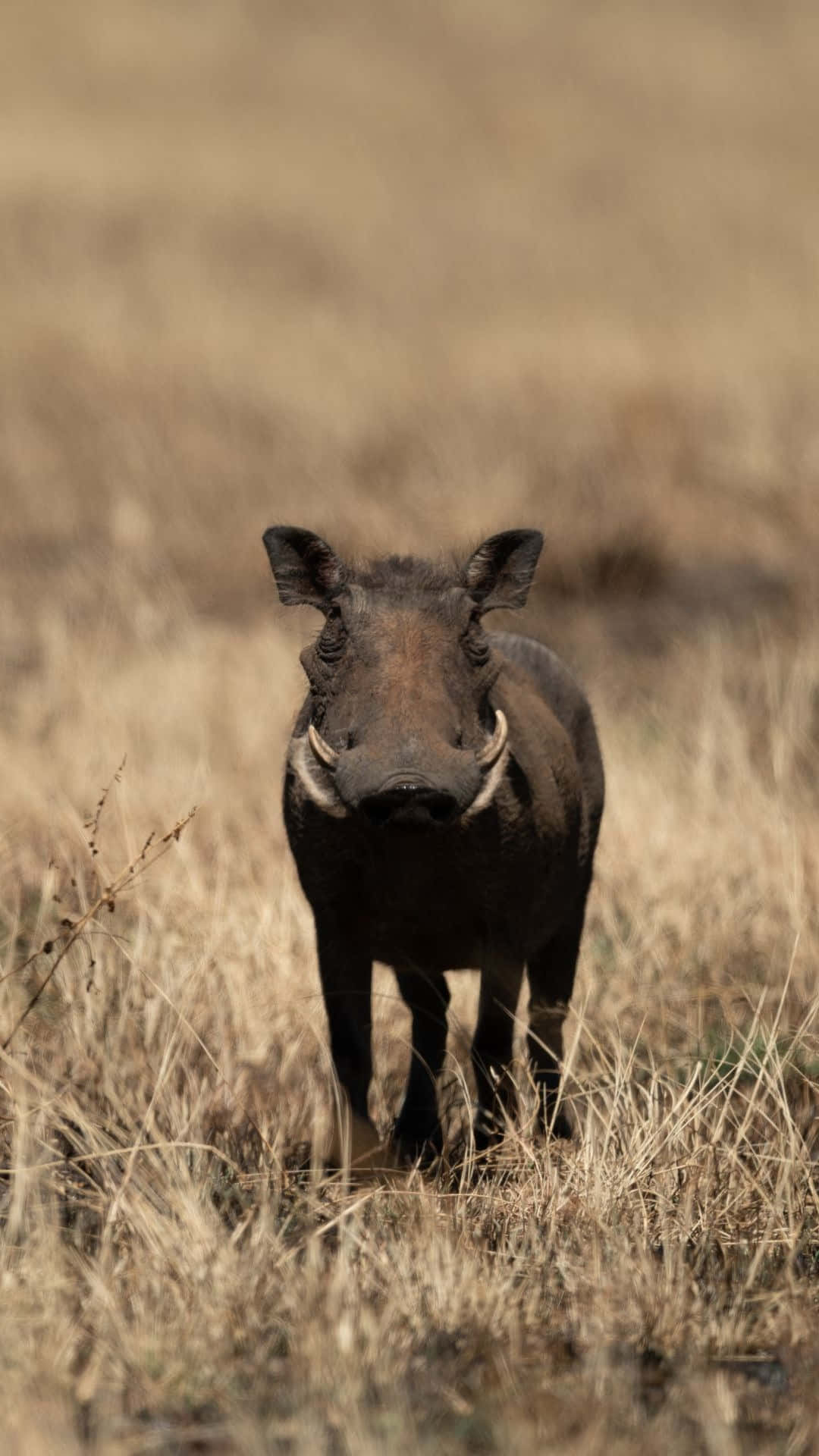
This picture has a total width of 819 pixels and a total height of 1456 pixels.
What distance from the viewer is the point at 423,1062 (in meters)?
4.39

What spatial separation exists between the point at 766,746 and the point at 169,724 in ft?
7.59

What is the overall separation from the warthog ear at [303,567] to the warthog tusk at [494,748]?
1.57ft

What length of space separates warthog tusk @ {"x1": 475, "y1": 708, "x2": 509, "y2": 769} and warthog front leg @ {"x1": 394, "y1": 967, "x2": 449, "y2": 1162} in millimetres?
683

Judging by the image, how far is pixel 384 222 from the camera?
25.2 meters

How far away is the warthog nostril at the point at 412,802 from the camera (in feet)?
11.6

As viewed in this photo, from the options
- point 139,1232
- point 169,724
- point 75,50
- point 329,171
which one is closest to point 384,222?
point 329,171

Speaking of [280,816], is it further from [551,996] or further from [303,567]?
[303,567]

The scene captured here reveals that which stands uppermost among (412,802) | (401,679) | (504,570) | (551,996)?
(504,570)

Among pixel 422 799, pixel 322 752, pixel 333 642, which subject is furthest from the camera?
pixel 333 642

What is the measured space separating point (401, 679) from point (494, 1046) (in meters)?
1.00

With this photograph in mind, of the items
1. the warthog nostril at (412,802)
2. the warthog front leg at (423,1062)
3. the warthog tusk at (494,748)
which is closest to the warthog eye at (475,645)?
the warthog tusk at (494,748)

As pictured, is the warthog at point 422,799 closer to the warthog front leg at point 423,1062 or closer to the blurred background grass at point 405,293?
the warthog front leg at point 423,1062

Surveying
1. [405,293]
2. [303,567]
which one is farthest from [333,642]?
[405,293]

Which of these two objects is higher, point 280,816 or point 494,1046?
point 280,816
